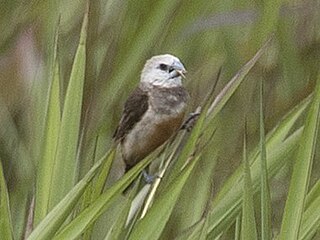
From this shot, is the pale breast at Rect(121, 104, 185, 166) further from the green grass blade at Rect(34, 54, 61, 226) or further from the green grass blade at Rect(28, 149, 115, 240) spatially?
the green grass blade at Rect(28, 149, 115, 240)

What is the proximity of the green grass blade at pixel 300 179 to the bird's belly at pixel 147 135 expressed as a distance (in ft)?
1.62

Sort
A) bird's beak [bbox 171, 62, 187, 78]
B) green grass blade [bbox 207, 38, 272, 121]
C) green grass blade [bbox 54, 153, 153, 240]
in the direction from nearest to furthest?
green grass blade [bbox 54, 153, 153, 240] < green grass blade [bbox 207, 38, 272, 121] < bird's beak [bbox 171, 62, 187, 78]

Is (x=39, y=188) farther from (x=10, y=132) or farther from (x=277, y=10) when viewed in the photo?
(x=277, y=10)

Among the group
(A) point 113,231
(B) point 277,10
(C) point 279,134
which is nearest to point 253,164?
(C) point 279,134

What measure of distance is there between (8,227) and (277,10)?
55cm

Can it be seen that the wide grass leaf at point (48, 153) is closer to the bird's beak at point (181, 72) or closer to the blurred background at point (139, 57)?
the blurred background at point (139, 57)

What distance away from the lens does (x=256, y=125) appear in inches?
45.0

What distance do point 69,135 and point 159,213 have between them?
0.47 feet

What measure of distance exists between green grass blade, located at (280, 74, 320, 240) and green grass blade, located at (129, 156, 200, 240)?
0.31ft

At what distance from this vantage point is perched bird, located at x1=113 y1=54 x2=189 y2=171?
1.25m

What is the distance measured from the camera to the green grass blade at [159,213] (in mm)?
788

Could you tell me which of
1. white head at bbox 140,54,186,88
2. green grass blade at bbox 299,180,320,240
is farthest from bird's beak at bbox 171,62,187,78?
green grass blade at bbox 299,180,320,240

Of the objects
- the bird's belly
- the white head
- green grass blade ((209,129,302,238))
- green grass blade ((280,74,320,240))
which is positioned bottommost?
the bird's belly

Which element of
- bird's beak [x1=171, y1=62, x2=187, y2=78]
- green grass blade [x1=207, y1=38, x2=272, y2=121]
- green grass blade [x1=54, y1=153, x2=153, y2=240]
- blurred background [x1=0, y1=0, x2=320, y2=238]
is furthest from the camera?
bird's beak [x1=171, y1=62, x2=187, y2=78]
